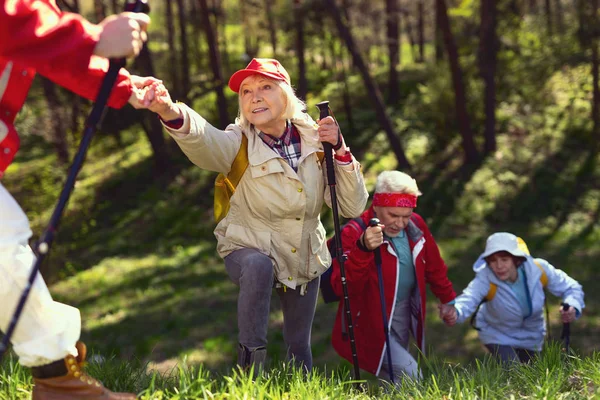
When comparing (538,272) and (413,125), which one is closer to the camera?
(538,272)

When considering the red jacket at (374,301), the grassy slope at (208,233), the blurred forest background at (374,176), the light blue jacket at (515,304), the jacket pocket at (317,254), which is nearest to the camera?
the jacket pocket at (317,254)

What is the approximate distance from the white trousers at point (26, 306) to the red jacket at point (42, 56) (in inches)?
13.1

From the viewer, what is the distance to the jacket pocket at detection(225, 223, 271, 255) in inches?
170

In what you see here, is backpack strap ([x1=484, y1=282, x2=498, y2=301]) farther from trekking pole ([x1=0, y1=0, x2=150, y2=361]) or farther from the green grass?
trekking pole ([x1=0, y1=0, x2=150, y2=361])

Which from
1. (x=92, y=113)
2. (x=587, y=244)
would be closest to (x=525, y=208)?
(x=587, y=244)

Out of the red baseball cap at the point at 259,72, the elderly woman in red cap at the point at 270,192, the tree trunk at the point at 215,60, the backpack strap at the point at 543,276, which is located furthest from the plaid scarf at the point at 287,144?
the tree trunk at the point at 215,60

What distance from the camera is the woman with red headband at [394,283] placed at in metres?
5.29

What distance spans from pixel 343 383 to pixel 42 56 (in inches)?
86.9

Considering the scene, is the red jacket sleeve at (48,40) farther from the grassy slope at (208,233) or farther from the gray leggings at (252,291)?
the grassy slope at (208,233)

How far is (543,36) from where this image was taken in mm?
21344

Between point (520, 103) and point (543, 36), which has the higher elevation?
point (543, 36)

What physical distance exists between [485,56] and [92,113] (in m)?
15.2

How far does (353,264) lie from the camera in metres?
5.05

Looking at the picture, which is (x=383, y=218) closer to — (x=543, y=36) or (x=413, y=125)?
(x=413, y=125)
